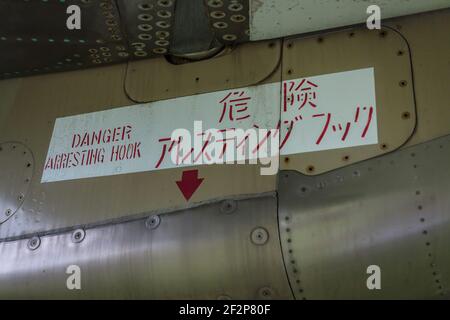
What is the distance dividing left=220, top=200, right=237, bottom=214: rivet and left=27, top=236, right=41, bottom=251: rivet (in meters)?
0.80

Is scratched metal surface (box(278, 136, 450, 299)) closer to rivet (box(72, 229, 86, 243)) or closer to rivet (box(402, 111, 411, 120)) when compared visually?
rivet (box(402, 111, 411, 120))

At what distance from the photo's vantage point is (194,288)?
1771mm

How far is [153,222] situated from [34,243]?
21.7 inches

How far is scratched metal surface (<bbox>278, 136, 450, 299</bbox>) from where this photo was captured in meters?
1.57

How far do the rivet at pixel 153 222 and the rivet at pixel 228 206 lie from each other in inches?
9.9

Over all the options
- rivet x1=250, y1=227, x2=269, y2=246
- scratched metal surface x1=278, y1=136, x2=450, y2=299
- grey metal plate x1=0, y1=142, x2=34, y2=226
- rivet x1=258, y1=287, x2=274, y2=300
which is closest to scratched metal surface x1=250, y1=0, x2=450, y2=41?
scratched metal surface x1=278, y1=136, x2=450, y2=299

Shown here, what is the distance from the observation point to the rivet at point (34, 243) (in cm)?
202

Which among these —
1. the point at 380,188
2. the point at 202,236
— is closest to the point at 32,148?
the point at 202,236

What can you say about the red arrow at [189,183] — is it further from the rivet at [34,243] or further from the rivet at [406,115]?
the rivet at [406,115]

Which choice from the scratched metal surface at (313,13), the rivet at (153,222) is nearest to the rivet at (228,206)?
the rivet at (153,222)

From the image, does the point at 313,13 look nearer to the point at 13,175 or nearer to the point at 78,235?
the point at 78,235

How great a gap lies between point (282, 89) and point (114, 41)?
30.9 inches

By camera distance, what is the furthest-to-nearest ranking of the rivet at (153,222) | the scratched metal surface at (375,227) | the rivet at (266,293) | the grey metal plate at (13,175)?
the grey metal plate at (13,175), the rivet at (153,222), the rivet at (266,293), the scratched metal surface at (375,227)

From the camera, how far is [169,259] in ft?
5.90
